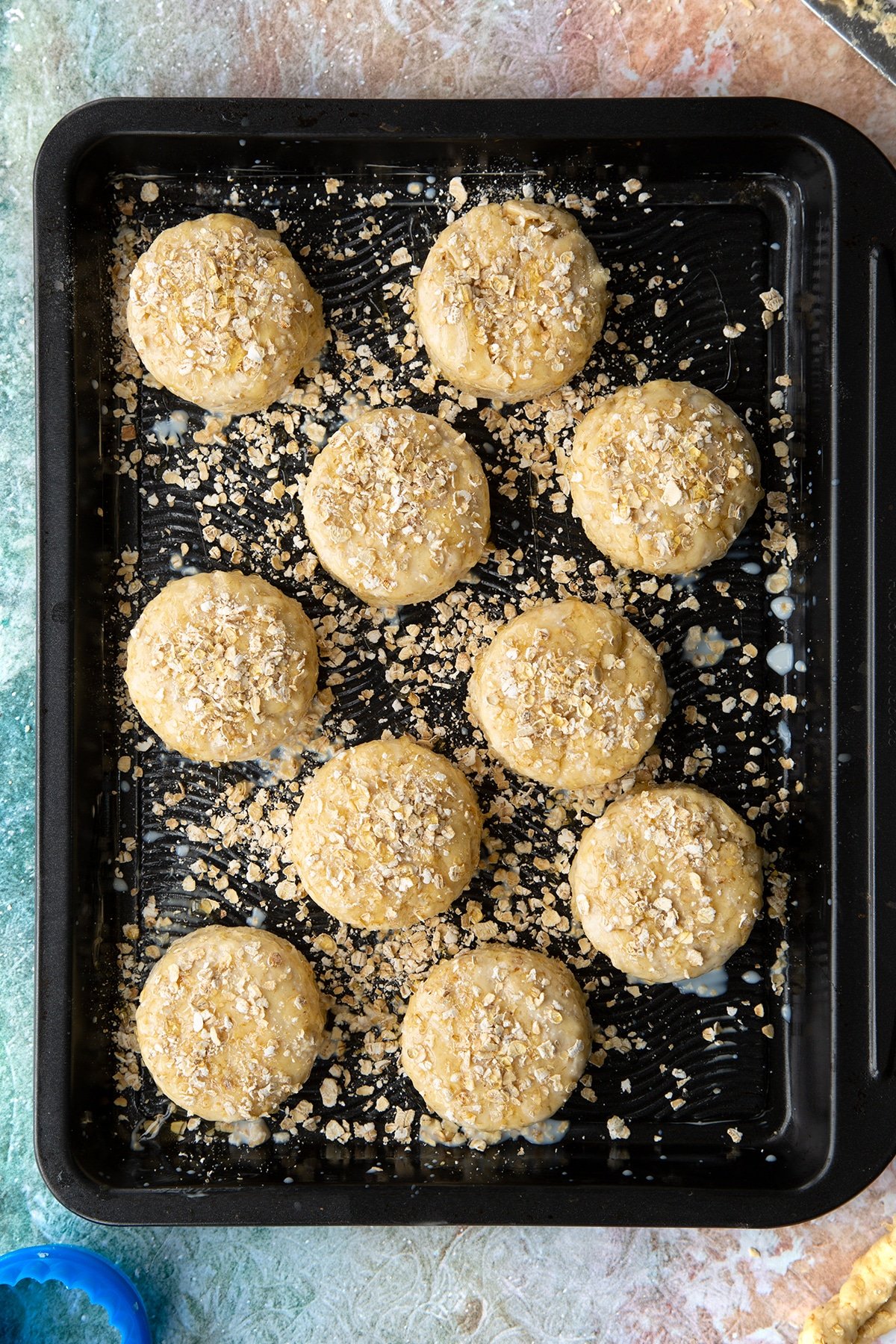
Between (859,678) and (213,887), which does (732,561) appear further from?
(213,887)

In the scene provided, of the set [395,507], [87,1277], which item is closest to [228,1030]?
[87,1277]

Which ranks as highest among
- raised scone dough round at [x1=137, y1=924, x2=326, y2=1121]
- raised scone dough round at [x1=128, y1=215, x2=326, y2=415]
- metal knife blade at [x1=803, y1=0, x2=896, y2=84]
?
metal knife blade at [x1=803, y1=0, x2=896, y2=84]

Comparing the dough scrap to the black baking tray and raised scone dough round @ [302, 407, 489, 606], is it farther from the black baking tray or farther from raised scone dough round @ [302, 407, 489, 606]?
raised scone dough round @ [302, 407, 489, 606]

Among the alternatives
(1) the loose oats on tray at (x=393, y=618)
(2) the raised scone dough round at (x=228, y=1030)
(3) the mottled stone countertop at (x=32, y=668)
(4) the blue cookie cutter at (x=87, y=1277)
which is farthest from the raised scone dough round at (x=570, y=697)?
(4) the blue cookie cutter at (x=87, y=1277)

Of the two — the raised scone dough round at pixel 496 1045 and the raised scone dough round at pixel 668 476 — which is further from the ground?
the raised scone dough round at pixel 668 476

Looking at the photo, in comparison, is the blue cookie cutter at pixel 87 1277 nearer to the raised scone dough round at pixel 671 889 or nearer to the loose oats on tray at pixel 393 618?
the loose oats on tray at pixel 393 618

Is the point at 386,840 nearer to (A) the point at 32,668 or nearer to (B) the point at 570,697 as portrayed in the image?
(B) the point at 570,697

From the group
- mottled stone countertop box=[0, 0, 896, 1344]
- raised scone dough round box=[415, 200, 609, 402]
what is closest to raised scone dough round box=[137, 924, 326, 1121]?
mottled stone countertop box=[0, 0, 896, 1344]
